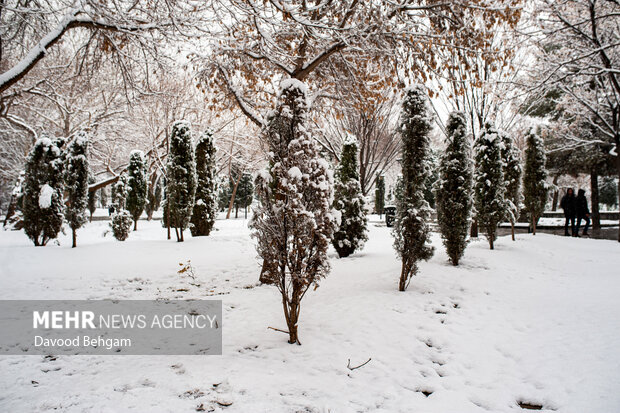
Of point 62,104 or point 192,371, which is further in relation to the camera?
point 62,104

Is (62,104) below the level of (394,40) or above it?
above

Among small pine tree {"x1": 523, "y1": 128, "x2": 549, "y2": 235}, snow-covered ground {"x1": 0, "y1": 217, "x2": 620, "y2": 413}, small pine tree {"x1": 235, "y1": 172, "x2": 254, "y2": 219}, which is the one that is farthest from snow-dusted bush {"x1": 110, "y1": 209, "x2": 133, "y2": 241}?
small pine tree {"x1": 235, "y1": 172, "x2": 254, "y2": 219}

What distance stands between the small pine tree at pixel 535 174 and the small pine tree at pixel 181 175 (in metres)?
12.9

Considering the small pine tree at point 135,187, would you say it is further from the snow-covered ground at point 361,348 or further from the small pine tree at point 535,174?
the small pine tree at point 535,174

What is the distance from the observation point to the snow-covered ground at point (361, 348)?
106 inches

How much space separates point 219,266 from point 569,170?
19.7m

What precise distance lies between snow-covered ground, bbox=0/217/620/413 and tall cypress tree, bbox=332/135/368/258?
1.19 meters

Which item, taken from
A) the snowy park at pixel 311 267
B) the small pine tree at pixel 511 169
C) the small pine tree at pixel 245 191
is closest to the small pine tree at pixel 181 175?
the snowy park at pixel 311 267

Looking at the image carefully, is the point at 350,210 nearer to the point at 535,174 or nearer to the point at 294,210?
the point at 294,210

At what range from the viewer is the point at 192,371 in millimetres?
3014

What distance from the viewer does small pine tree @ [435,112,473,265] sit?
7.16 meters

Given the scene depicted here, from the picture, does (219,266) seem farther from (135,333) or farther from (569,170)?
(569,170)

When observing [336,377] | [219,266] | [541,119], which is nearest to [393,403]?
[336,377]

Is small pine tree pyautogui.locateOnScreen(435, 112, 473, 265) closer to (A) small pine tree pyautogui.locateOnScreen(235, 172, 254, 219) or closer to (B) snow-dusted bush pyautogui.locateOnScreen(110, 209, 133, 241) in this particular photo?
(B) snow-dusted bush pyautogui.locateOnScreen(110, 209, 133, 241)
